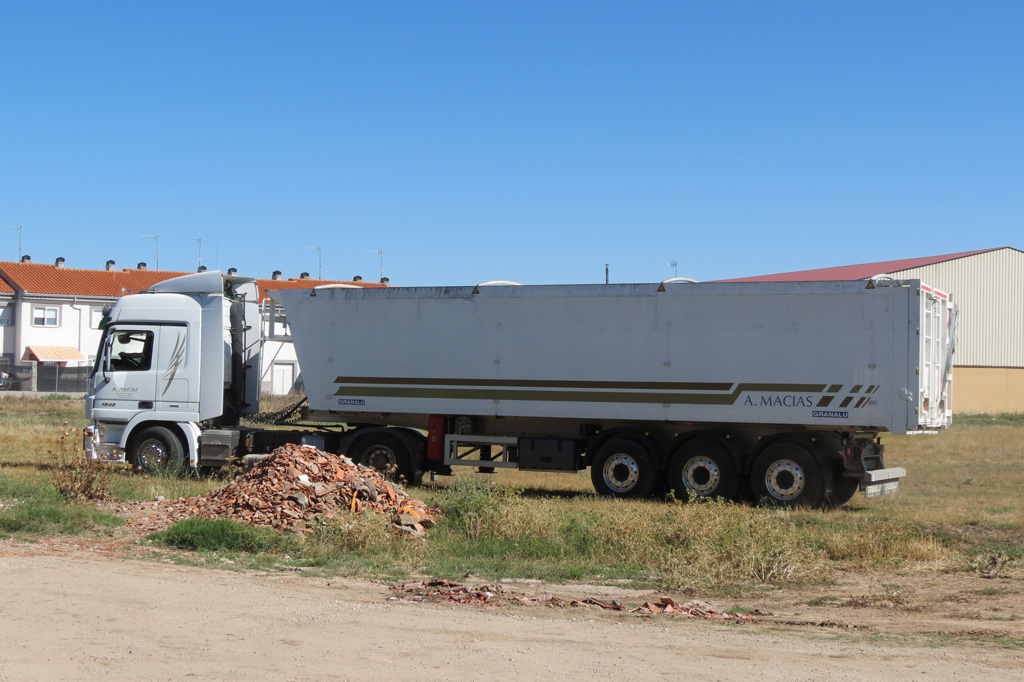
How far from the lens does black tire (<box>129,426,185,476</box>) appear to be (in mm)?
17484

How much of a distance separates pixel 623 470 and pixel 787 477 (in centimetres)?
250

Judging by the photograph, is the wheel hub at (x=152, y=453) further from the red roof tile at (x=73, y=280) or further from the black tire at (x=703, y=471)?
the red roof tile at (x=73, y=280)

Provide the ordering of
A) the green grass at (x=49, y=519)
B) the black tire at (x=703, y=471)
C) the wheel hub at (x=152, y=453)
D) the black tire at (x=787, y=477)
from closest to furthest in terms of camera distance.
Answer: the green grass at (x=49, y=519)
the black tire at (x=787, y=477)
the black tire at (x=703, y=471)
the wheel hub at (x=152, y=453)

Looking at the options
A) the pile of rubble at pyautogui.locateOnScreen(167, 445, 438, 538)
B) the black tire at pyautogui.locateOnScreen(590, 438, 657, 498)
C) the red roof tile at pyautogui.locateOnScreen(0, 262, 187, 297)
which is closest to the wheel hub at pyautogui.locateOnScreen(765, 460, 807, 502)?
the black tire at pyautogui.locateOnScreen(590, 438, 657, 498)

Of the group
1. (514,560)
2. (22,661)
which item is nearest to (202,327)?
(514,560)

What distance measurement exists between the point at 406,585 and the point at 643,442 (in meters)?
7.26

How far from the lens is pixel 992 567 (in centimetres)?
1052

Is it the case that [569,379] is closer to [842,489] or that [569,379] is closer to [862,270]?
[842,489]

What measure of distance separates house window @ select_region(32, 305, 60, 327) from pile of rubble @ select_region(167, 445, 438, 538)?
176 feet

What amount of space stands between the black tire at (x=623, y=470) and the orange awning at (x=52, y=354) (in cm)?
5092

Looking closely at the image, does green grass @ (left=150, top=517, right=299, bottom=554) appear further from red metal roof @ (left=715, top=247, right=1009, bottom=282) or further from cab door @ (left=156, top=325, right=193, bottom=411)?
red metal roof @ (left=715, top=247, right=1009, bottom=282)

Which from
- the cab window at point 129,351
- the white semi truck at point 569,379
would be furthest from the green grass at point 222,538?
the cab window at point 129,351

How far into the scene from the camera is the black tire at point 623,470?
1593cm

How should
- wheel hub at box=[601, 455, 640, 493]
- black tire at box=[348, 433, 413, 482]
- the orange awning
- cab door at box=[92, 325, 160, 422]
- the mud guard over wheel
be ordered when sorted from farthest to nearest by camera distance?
the orange awning < cab door at box=[92, 325, 160, 422] < black tire at box=[348, 433, 413, 482] < wheel hub at box=[601, 455, 640, 493] < the mud guard over wheel
